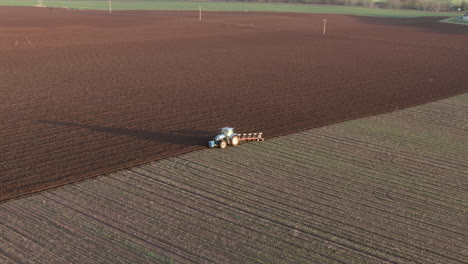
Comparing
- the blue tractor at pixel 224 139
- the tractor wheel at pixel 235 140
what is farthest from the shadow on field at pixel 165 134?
the tractor wheel at pixel 235 140

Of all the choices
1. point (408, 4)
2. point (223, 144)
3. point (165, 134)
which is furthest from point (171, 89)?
point (408, 4)

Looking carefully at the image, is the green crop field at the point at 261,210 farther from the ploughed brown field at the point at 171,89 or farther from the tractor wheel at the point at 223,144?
the ploughed brown field at the point at 171,89

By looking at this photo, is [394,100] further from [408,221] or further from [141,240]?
[141,240]

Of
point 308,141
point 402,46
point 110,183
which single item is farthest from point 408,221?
point 402,46

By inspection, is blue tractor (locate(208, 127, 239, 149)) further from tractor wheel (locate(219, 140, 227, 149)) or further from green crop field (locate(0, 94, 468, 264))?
green crop field (locate(0, 94, 468, 264))

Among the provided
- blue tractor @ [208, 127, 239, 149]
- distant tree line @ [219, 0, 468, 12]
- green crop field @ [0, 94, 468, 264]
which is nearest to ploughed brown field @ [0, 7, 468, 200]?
blue tractor @ [208, 127, 239, 149]

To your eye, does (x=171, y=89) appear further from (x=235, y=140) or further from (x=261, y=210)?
(x=261, y=210)
